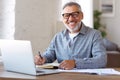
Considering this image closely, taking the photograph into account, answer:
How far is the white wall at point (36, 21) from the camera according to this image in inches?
157

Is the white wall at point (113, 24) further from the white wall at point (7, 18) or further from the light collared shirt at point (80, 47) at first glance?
the light collared shirt at point (80, 47)

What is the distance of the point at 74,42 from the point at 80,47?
0.22ft

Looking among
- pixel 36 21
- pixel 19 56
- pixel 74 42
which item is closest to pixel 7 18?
pixel 36 21

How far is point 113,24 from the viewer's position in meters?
6.84

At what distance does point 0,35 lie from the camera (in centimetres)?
389

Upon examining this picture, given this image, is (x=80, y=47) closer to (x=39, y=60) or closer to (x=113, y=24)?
(x=39, y=60)

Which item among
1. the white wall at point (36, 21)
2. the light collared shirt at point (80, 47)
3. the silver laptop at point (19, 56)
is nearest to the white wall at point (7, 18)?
the white wall at point (36, 21)

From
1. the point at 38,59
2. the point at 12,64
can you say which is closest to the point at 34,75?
the point at 12,64

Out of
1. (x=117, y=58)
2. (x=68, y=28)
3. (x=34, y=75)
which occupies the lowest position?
(x=117, y=58)

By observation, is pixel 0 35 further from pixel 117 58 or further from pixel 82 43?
pixel 82 43

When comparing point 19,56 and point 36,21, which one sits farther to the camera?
point 36,21

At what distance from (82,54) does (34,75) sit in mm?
713

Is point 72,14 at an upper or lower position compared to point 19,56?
upper

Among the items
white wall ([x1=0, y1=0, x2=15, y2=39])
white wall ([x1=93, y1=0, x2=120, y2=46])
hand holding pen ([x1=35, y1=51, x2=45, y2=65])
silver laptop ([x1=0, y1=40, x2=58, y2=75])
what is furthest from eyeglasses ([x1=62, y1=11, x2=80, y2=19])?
white wall ([x1=93, y1=0, x2=120, y2=46])
